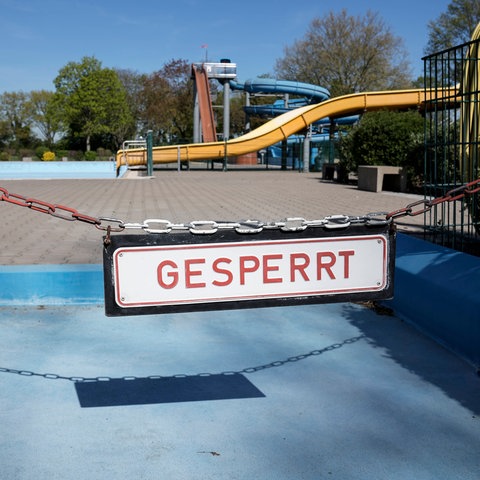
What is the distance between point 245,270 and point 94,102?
70695mm

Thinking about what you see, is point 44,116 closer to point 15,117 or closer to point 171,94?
point 15,117

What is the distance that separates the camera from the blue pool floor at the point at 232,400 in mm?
2605

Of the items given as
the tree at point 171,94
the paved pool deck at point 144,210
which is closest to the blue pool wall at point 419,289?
the paved pool deck at point 144,210

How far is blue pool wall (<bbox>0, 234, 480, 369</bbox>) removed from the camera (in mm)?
3885

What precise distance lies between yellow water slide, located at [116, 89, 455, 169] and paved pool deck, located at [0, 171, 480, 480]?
80.5 feet

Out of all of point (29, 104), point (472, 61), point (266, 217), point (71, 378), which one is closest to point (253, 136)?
point (266, 217)

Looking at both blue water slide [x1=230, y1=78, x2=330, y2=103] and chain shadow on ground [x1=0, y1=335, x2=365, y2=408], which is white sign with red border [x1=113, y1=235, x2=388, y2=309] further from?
blue water slide [x1=230, y1=78, x2=330, y2=103]

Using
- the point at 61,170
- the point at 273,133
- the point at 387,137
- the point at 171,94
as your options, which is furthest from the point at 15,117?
the point at 387,137

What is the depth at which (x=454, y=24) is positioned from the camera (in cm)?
4644

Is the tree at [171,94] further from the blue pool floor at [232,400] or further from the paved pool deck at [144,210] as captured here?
the blue pool floor at [232,400]

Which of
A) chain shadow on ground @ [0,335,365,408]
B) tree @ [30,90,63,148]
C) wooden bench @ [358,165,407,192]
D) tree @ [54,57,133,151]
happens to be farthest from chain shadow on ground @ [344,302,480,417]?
tree @ [30,90,63,148]

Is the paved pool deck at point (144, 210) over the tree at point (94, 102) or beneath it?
beneath

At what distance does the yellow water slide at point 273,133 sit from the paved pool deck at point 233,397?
80.5ft

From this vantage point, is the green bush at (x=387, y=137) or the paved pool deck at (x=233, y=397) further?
the green bush at (x=387, y=137)
